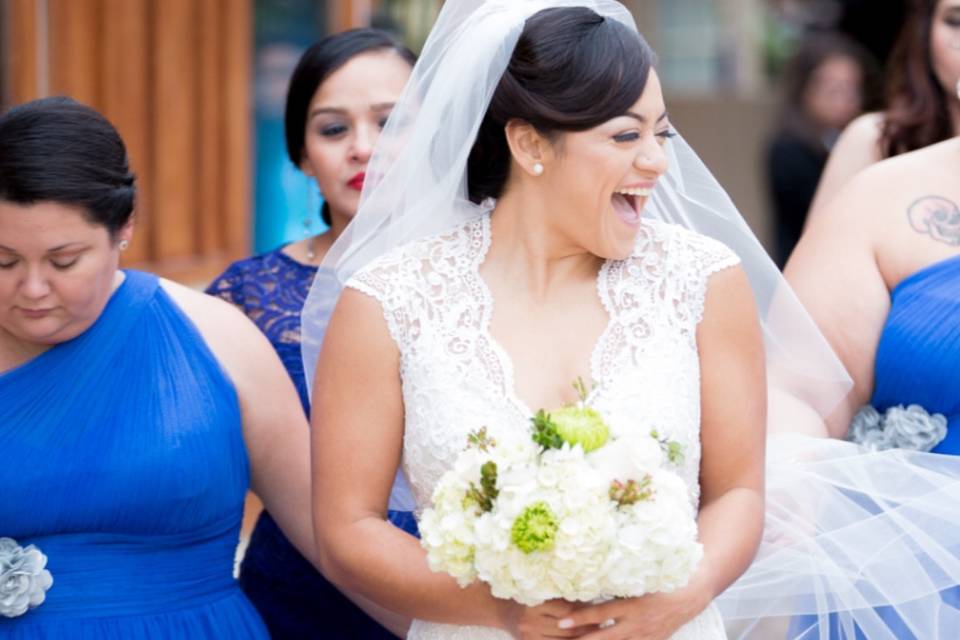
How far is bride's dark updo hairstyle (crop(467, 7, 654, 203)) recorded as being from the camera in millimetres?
2947

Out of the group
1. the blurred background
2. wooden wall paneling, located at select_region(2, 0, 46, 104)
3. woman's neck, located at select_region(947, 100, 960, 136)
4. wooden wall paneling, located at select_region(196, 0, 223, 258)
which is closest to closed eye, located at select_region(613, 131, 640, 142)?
the blurred background

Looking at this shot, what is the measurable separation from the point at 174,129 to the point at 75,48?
2.45 feet

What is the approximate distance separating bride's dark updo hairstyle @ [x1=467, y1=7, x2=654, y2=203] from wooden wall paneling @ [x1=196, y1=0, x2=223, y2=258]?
13.6 feet

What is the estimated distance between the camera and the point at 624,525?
2.56m

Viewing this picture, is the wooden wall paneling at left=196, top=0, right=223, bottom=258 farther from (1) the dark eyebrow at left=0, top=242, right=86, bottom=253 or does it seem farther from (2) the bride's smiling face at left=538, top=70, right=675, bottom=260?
(2) the bride's smiling face at left=538, top=70, right=675, bottom=260

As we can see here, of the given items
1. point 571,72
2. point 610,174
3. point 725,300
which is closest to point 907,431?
point 725,300

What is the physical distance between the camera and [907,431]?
12.0 feet

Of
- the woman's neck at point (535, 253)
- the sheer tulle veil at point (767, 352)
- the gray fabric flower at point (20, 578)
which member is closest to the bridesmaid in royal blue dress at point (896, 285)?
the sheer tulle veil at point (767, 352)

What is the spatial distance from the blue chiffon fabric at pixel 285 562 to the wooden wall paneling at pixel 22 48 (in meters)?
2.16

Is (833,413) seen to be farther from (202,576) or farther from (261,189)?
(261,189)

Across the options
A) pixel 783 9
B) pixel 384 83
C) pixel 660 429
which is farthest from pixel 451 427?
pixel 783 9

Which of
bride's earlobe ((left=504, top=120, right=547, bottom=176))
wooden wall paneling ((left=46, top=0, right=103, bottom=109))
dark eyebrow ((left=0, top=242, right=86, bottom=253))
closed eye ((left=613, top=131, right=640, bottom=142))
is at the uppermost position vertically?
closed eye ((left=613, top=131, right=640, bottom=142))

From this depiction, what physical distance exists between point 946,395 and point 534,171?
3.90 ft

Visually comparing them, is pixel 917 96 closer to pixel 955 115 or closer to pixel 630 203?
pixel 955 115
